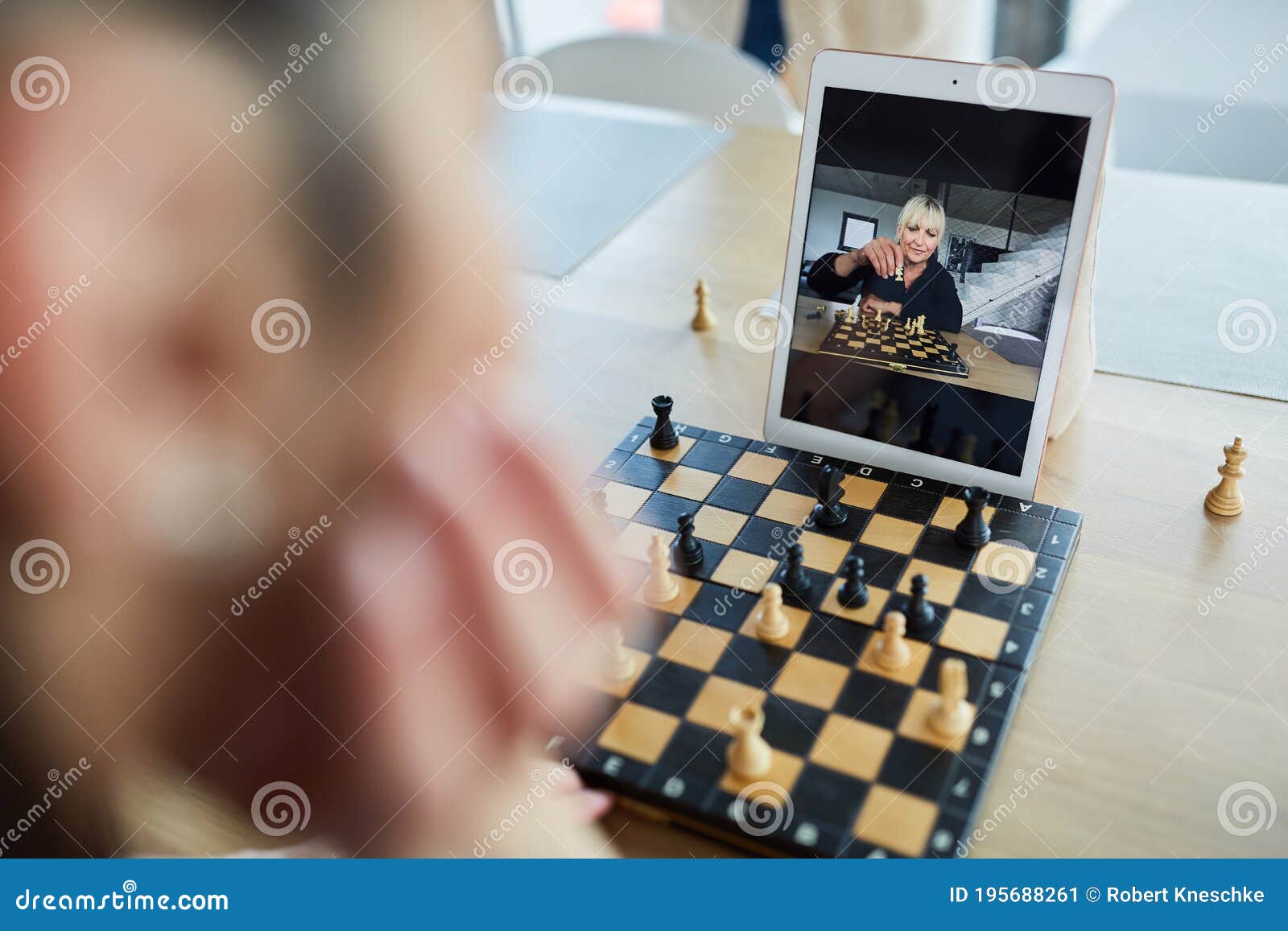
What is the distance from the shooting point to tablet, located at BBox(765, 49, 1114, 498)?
1.02 m

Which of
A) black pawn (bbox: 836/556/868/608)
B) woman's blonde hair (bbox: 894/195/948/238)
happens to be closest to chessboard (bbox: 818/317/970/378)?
woman's blonde hair (bbox: 894/195/948/238)

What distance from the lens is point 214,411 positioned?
108cm

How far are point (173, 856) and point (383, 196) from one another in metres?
0.80

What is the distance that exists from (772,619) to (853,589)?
92 millimetres

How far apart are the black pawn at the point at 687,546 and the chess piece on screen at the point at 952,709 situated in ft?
0.93

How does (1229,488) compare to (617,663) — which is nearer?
(617,663)

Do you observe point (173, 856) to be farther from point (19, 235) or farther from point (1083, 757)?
point (1083, 757)

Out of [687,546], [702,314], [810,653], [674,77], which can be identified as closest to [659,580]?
[687,546]

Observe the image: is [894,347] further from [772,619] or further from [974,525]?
[772,619]

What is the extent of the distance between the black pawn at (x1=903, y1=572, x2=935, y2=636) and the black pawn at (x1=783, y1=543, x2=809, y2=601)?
0.10 m

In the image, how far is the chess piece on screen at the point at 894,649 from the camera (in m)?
0.90

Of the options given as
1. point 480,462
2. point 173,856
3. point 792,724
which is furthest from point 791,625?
point 173,856

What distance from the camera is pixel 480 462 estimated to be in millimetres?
1236

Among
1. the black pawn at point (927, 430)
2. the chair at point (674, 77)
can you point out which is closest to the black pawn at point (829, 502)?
the black pawn at point (927, 430)
